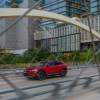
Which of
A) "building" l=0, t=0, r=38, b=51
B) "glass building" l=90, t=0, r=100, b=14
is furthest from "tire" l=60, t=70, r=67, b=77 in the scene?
"glass building" l=90, t=0, r=100, b=14

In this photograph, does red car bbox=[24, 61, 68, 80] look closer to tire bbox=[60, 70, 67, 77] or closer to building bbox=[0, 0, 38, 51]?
tire bbox=[60, 70, 67, 77]

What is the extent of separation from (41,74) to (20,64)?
14.6ft

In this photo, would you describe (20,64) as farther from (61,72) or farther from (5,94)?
(5,94)

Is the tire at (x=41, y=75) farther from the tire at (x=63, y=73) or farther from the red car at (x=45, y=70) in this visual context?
the tire at (x=63, y=73)

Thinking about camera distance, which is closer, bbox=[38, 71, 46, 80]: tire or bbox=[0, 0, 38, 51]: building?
bbox=[0, 0, 38, 51]: building

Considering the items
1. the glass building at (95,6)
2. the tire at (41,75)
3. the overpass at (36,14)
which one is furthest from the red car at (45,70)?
the overpass at (36,14)

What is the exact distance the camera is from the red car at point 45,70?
1930 cm

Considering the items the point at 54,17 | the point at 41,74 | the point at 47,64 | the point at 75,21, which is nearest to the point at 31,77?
the point at 41,74

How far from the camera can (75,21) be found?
13.1 m

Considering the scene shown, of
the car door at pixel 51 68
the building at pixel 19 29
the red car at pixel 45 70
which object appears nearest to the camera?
the building at pixel 19 29

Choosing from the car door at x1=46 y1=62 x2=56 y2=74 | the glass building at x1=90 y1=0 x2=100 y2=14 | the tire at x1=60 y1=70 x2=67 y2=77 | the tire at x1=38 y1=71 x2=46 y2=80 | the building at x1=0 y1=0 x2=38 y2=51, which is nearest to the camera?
the building at x1=0 y1=0 x2=38 y2=51

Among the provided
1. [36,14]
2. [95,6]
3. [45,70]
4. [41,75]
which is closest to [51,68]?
[45,70]

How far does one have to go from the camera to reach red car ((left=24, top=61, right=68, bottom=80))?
760 inches

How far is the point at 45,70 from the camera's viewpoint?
19984 millimetres
